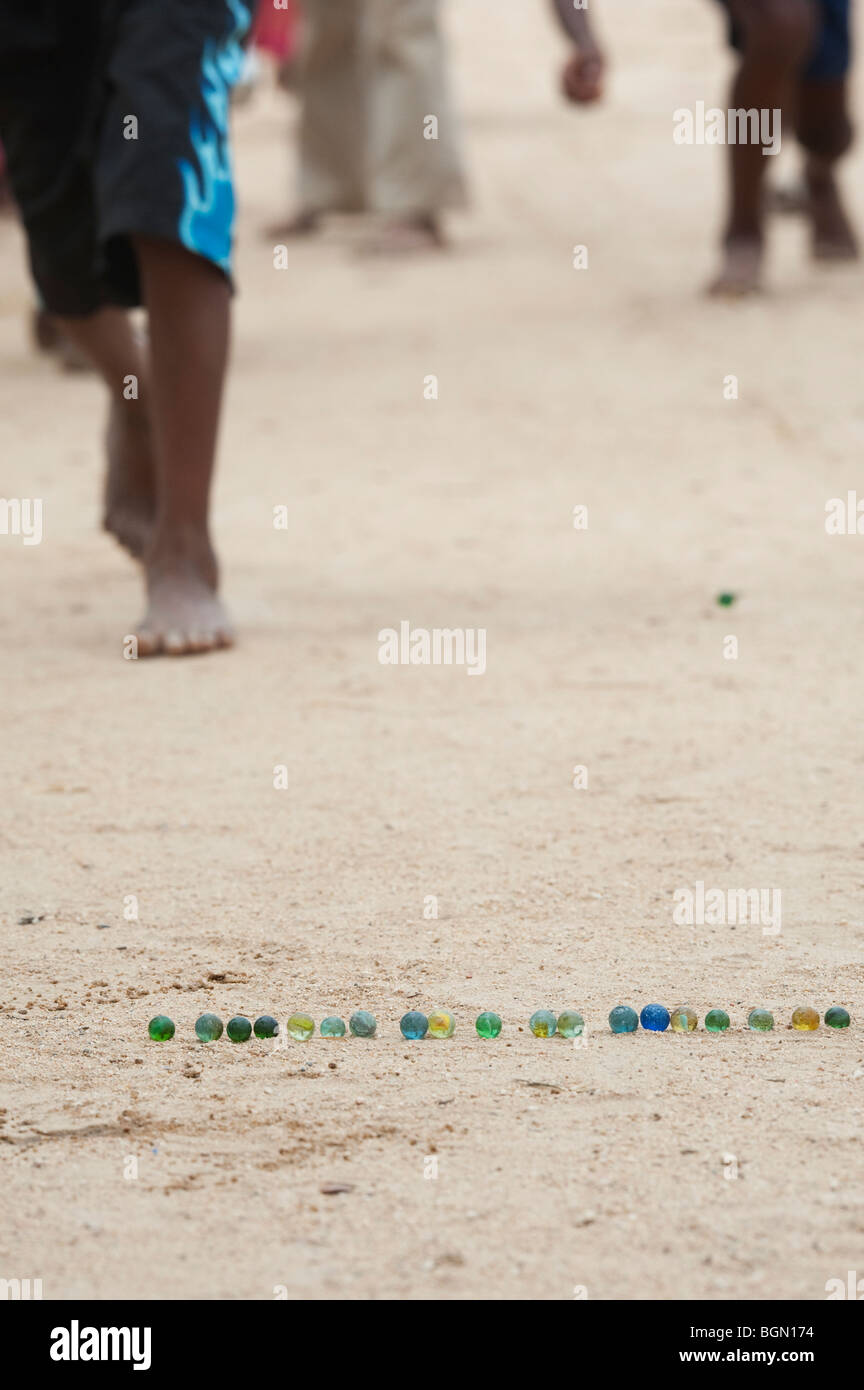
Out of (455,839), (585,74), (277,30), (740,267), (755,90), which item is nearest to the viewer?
(455,839)

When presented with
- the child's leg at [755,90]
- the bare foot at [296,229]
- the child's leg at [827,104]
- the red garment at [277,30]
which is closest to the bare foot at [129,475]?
the child's leg at [755,90]

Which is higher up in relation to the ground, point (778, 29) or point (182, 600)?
point (778, 29)

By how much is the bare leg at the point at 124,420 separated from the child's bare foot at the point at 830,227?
417 cm

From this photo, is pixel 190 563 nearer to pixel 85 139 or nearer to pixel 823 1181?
pixel 85 139

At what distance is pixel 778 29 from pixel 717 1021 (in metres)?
5.21

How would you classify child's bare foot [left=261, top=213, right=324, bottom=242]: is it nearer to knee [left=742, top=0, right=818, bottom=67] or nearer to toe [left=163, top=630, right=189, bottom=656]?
knee [left=742, top=0, right=818, bottom=67]

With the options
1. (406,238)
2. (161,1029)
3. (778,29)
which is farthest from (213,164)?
(406,238)

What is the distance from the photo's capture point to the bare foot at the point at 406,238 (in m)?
8.95

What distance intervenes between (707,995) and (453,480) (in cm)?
305

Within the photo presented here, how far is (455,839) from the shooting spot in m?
3.06

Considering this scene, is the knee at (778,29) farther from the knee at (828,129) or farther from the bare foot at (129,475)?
the bare foot at (129,475)

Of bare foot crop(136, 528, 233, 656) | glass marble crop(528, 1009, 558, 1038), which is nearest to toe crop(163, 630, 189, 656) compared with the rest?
bare foot crop(136, 528, 233, 656)

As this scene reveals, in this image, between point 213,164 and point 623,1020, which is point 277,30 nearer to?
point 213,164

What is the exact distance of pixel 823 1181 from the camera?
2.07 m
